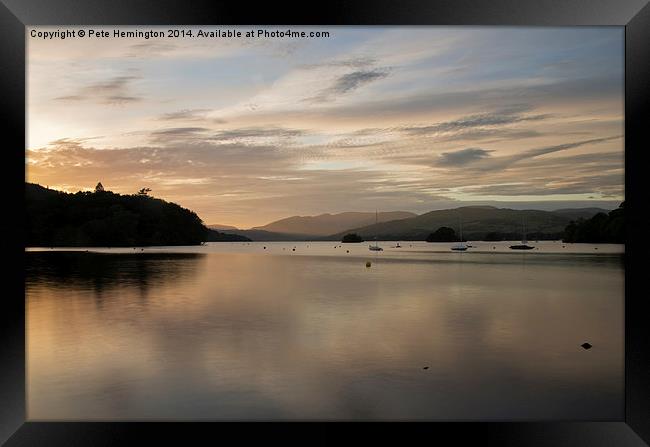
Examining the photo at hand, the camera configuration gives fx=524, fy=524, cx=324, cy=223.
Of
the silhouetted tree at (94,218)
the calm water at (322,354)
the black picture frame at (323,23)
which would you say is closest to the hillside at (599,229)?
the calm water at (322,354)

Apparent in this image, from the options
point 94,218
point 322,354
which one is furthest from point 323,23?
point 94,218

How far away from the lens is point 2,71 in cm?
421

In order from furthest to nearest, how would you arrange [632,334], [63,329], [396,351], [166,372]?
[63,329], [396,351], [166,372], [632,334]

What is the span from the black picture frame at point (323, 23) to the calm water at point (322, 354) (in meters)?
2.73

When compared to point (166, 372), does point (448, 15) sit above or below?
above

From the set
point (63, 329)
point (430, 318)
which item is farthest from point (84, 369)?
point (430, 318)

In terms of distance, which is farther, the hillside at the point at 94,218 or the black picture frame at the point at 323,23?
the hillside at the point at 94,218

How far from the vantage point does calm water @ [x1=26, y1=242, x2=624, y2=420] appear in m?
→ 7.13

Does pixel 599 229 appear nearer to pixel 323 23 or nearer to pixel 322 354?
pixel 322 354

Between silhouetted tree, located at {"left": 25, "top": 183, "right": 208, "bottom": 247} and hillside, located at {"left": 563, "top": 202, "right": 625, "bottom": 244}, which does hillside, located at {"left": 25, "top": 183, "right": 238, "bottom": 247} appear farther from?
hillside, located at {"left": 563, "top": 202, "right": 625, "bottom": 244}

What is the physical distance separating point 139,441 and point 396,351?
23.6 ft

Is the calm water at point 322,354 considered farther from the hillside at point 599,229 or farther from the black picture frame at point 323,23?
the hillside at point 599,229

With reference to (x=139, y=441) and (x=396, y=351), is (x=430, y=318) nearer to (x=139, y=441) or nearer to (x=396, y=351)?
(x=396, y=351)

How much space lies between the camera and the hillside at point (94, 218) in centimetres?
6359
